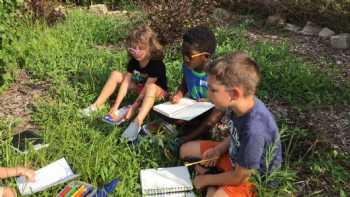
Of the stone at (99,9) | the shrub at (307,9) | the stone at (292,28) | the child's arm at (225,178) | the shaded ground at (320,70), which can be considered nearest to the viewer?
the child's arm at (225,178)

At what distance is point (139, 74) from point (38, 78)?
1414 mm

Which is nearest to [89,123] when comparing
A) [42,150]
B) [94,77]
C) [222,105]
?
[42,150]

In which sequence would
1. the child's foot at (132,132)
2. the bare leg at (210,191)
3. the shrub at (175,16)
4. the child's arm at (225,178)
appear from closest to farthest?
the child's arm at (225,178), the bare leg at (210,191), the child's foot at (132,132), the shrub at (175,16)

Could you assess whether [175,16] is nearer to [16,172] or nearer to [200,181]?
[200,181]

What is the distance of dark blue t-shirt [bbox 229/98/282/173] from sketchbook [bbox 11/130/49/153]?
5.49ft

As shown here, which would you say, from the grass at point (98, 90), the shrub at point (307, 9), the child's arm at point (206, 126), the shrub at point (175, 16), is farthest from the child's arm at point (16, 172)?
the shrub at point (307, 9)

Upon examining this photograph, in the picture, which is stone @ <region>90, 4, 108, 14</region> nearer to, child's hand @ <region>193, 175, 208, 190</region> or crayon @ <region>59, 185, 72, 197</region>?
crayon @ <region>59, 185, 72, 197</region>

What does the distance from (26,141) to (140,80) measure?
1.25 meters

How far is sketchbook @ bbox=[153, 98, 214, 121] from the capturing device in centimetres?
361

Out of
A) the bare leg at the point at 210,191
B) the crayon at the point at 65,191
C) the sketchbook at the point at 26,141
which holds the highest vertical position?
the bare leg at the point at 210,191

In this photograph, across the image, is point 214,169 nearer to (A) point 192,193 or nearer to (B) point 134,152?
(A) point 192,193

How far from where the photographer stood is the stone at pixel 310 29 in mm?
6102

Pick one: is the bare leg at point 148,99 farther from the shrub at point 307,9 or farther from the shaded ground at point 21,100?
the shrub at point 307,9

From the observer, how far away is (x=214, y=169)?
10.6 feet
